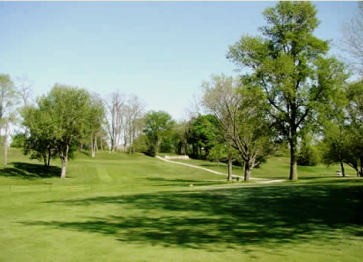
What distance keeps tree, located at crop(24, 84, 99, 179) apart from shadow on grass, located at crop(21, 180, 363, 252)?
3592 cm

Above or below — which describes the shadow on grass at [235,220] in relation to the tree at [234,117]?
below

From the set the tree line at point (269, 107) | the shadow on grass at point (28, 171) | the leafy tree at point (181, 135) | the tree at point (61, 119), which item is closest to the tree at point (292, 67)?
the tree line at point (269, 107)

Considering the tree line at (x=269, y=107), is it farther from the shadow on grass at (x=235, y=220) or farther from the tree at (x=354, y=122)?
the shadow on grass at (x=235, y=220)

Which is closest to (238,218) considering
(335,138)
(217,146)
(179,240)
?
(179,240)

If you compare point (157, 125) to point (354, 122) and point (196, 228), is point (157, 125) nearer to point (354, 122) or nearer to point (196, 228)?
point (354, 122)

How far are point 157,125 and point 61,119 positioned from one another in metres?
85.8

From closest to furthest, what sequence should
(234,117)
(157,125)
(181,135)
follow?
(234,117) → (181,135) → (157,125)

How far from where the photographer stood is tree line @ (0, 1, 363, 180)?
110ft

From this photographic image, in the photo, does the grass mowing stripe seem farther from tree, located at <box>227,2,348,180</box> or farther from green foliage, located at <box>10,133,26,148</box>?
tree, located at <box>227,2,348,180</box>

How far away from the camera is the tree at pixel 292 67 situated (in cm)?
3322

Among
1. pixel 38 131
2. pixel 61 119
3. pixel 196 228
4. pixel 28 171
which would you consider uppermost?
pixel 61 119

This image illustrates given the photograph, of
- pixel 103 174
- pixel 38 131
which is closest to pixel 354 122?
pixel 103 174

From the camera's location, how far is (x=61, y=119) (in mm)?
54812

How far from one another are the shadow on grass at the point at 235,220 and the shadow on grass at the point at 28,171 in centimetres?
3860
